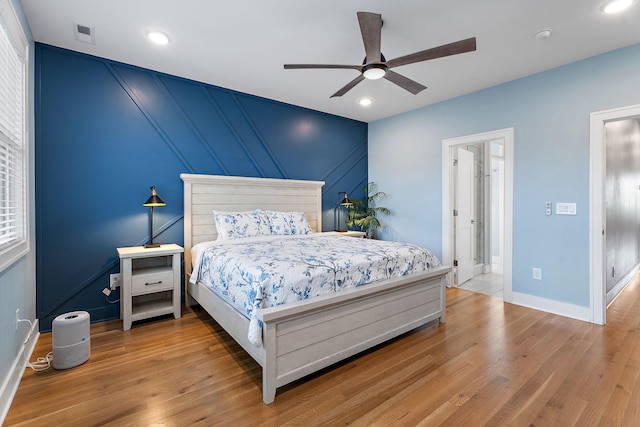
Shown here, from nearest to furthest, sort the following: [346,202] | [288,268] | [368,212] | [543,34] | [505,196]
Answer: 1. [288,268]
2. [543,34]
3. [505,196]
4. [346,202]
5. [368,212]

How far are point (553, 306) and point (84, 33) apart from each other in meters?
5.25

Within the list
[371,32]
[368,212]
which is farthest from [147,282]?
[368,212]

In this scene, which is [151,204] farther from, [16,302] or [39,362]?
[39,362]

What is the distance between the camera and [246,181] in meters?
3.85

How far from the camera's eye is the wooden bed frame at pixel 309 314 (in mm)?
1808

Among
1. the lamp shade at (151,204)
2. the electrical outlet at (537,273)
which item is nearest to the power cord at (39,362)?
the lamp shade at (151,204)

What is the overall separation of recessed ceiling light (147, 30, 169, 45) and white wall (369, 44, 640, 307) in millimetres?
3009

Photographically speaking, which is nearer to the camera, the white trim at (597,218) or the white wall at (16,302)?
the white wall at (16,302)

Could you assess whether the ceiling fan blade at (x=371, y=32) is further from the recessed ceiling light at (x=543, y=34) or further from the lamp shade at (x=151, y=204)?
the lamp shade at (x=151, y=204)

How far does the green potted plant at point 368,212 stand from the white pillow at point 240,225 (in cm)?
173

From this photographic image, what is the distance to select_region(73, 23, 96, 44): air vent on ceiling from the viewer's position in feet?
8.20

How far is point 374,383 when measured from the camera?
1961 millimetres

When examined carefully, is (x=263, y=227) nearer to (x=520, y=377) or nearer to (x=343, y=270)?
(x=343, y=270)

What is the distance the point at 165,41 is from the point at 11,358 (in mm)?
2633
